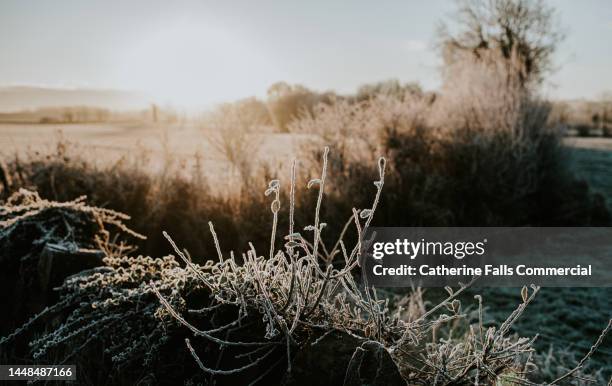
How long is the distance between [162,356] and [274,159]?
556 centimetres

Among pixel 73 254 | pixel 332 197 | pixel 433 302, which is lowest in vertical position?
pixel 433 302

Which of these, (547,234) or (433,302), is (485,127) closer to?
(547,234)

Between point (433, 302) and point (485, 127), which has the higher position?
point (485, 127)

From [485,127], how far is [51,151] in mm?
6380

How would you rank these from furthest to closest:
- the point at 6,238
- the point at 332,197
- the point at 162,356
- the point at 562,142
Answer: the point at 562,142 < the point at 332,197 < the point at 6,238 < the point at 162,356

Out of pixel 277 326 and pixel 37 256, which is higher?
pixel 277 326

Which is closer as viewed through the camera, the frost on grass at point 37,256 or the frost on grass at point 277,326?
the frost on grass at point 277,326

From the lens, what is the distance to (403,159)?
7852 millimetres

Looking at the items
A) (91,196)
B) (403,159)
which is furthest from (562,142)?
(91,196)

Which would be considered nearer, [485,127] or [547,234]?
[547,234]

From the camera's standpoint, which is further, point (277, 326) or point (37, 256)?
point (37, 256)

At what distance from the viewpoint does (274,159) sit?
7086mm

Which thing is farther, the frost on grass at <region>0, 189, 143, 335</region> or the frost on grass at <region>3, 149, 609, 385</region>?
the frost on grass at <region>0, 189, 143, 335</region>

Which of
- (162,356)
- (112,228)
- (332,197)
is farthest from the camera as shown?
(332,197)
